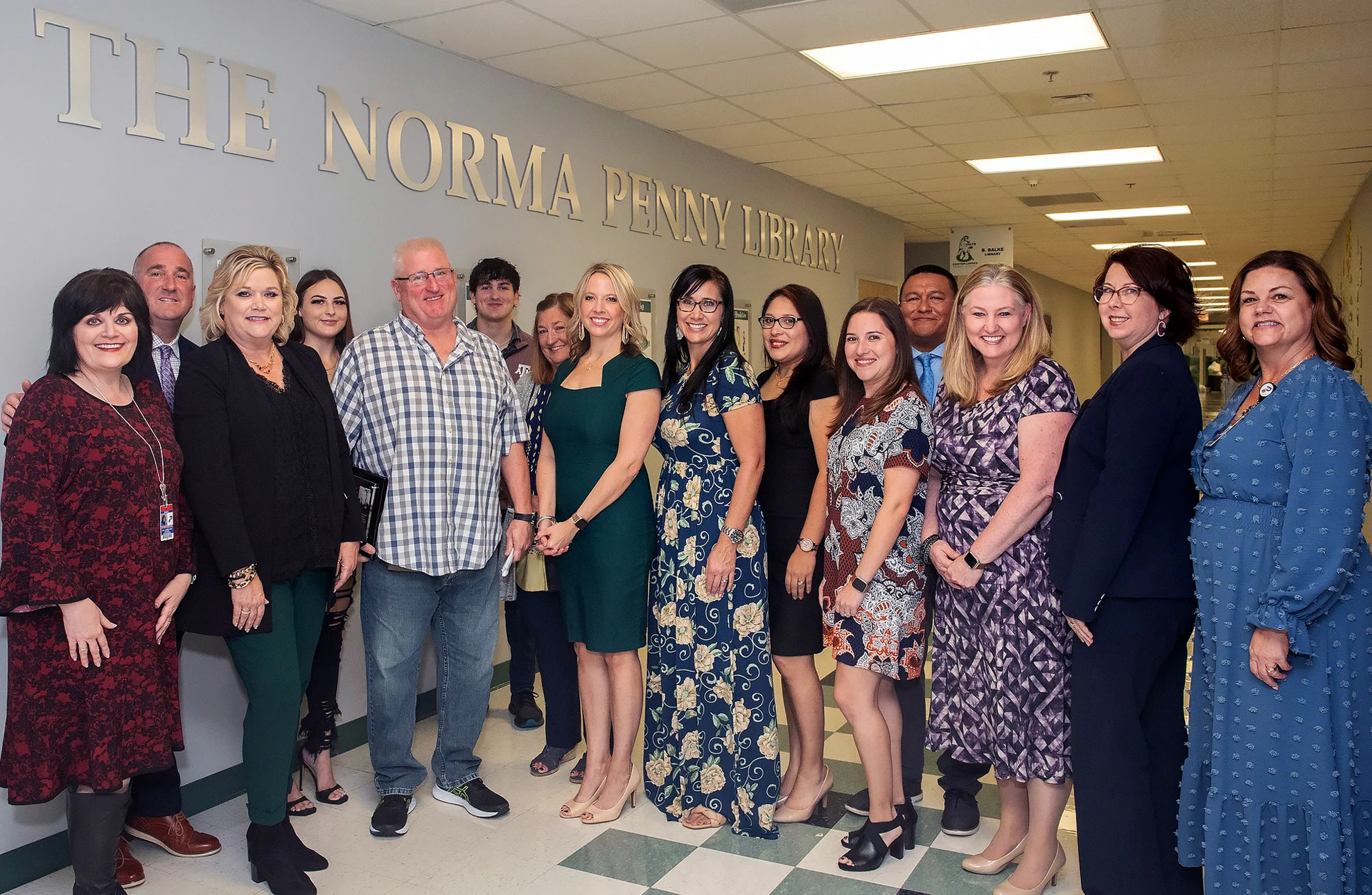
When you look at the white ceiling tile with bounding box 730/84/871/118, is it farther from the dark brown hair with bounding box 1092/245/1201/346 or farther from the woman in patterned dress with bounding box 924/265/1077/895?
the dark brown hair with bounding box 1092/245/1201/346

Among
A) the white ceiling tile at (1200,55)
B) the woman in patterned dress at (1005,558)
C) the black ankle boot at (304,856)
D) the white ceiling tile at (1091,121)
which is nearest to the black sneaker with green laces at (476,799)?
the black ankle boot at (304,856)

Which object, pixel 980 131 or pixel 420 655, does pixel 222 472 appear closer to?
pixel 420 655

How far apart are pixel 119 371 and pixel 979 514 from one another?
2324mm

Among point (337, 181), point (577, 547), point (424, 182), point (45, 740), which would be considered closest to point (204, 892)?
point (45, 740)

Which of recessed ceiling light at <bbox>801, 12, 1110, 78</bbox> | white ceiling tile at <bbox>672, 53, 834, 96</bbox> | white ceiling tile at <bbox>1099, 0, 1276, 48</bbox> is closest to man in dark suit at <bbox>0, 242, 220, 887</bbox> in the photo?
white ceiling tile at <bbox>672, 53, 834, 96</bbox>

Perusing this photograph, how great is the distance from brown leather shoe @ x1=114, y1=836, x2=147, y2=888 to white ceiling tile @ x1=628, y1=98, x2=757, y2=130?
4.51 metres

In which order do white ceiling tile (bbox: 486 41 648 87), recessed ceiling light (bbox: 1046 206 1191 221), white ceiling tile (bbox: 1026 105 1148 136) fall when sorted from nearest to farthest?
1. white ceiling tile (bbox: 486 41 648 87)
2. white ceiling tile (bbox: 1026 105 1148 136)
3. recessed ceiling light (bbox: 1046 206 1191 221)

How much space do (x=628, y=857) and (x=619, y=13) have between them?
3.30 metres

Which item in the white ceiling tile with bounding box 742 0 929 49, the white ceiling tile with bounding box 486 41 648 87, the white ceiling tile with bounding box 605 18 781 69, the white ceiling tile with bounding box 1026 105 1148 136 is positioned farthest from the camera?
the white ceiling tile with bounding box 1026 105 1148 136

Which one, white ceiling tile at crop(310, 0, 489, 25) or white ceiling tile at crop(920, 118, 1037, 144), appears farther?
white ceiling tile at crop(920, 118, 1037, 144)

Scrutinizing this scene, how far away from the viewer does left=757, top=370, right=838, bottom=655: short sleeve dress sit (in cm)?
329

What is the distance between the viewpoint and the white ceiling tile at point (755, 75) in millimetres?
5148

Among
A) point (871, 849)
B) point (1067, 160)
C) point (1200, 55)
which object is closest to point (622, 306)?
point (871, 849)

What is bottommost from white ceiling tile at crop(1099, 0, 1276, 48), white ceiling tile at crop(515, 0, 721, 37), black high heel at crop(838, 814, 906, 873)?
black high heel at crop(838, 814, 906, 873)
